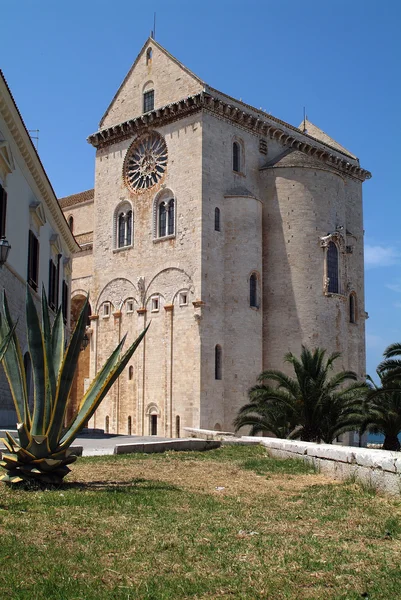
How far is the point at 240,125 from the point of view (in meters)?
33.2

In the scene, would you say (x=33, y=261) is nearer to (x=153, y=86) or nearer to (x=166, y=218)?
(x=166, y=218)

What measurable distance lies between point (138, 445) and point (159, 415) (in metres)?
18.3

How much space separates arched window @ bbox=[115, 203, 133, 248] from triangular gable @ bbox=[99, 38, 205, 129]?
4.50 m

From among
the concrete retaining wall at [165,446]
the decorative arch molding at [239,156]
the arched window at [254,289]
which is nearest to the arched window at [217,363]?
the arched window at [254,289]

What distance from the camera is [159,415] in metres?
31.2

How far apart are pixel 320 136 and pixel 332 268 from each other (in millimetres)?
11561

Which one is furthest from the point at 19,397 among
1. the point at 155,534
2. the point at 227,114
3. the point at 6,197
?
the point at 227,114

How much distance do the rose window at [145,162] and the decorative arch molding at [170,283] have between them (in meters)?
4.63

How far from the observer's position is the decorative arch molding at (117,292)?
111 feet

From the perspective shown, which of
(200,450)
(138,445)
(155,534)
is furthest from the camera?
(200,450)

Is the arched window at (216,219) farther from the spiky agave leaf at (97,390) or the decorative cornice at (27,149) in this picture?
the spiky agave leaf at (97,390)

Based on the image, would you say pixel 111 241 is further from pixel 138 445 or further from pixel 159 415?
pixel 138 445

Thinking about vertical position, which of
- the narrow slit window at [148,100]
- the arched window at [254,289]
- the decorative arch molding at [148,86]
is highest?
the decorative arch molding at [148,86]

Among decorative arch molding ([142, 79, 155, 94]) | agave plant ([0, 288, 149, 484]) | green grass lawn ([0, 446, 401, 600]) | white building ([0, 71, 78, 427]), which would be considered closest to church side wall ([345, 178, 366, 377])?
decorative arch molding ([142, 79, 155, 94])
